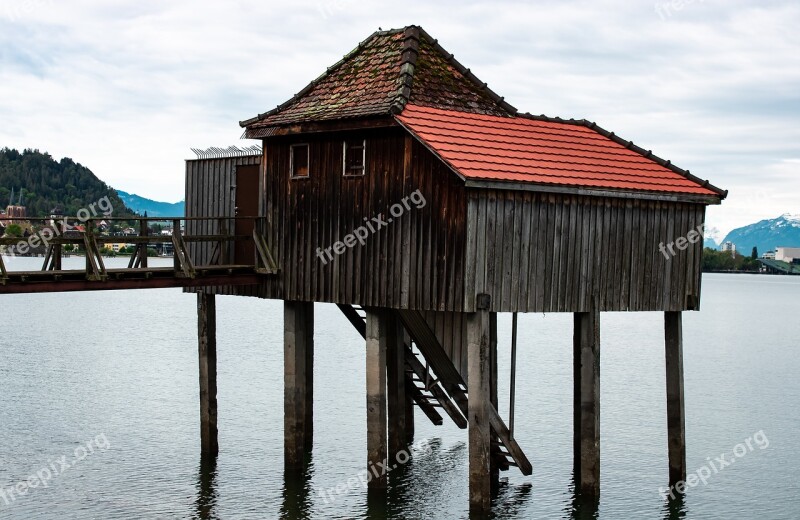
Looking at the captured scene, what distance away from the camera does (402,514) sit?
2509cm

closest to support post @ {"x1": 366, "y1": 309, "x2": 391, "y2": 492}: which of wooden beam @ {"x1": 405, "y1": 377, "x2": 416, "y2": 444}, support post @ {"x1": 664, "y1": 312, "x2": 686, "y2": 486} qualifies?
wooden beam @ {"x1": 405, "y1": 377, "x2": 416, "y2": 444}

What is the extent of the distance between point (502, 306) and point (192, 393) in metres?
26.0

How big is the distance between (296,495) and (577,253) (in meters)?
8.71

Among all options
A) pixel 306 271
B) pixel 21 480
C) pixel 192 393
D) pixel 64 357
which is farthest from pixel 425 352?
pixel 64 357

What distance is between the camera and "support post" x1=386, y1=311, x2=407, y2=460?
2809 centimetres

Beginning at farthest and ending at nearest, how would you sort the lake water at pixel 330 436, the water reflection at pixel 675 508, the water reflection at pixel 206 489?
the lake water at pixel 330 436 → the water reflection at pixel 675 508 → the water reflection at pixel 206 489

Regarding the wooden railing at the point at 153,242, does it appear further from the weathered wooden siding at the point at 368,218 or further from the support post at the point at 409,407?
the support post at the point at 409,407

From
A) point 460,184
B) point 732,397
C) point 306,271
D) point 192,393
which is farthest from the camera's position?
point 732,397

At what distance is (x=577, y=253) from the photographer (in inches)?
925

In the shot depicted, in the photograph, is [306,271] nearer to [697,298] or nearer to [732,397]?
[697,298]

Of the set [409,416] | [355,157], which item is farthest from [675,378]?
[355,157]

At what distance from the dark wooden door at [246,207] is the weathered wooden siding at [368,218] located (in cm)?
99

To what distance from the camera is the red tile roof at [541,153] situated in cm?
2234

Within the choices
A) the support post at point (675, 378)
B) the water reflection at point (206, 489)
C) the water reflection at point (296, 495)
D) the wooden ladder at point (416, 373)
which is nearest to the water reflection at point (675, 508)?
the support post at point (675, 378)
